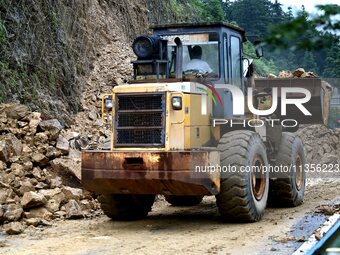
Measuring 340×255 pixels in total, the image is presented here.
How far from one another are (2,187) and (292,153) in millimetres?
4869

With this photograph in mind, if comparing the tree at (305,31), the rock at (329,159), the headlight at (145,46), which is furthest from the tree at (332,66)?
the tree at (305,31)

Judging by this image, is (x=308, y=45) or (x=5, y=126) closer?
(x=308, y=45)

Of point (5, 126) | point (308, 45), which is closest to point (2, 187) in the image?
point (5, 126)

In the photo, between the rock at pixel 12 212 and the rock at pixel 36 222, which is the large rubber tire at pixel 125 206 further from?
the rock at pixel 12 212

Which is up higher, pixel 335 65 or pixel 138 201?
pixel 335 65

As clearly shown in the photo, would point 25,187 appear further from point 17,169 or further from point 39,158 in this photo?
point 39,158

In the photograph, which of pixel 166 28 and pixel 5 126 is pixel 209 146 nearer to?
pixel 166 28

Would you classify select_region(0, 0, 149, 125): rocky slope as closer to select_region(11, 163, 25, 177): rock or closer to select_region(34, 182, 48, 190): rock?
select_region(11, 163, 25, 177): rock

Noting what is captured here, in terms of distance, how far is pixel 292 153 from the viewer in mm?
9797

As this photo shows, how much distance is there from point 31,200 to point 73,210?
0.71 m

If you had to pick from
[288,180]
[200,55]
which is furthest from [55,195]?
[288,180]

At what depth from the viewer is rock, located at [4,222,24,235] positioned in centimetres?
754

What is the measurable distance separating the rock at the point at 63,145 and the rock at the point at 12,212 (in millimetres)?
1989

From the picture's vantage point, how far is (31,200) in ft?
27.7
